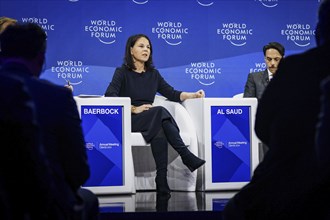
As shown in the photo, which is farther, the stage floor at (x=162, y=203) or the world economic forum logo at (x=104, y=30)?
the world economic forum logo at (x=104, y=30)

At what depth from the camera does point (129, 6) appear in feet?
25.0

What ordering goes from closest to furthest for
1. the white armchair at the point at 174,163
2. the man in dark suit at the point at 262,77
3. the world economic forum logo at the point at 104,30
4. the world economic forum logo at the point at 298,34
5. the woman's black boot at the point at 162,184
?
the woman's black boot at the point at 162,184, the white armchair at the point at 174,163, the man in dark suit at the point at 262,77, the world economic forum logo at the point at 104,30, the world economic forum logo at the point at 298,34

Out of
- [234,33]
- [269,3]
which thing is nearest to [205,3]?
[234,33]

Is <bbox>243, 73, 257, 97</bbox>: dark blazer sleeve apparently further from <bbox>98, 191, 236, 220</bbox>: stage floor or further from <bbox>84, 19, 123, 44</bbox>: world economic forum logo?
<bbox>84, 19, 123, 44</bbox>: world economic forum logo

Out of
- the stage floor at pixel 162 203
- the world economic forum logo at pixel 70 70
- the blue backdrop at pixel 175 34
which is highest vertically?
the blue backdrop at pixel 175 34

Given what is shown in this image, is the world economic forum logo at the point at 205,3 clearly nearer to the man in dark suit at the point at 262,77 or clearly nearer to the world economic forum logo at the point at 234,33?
the world economic forum logo at the point at 234,33

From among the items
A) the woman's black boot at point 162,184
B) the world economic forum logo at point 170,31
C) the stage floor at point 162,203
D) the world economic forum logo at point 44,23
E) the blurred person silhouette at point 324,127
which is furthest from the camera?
the world economic forum logo at point 170,31

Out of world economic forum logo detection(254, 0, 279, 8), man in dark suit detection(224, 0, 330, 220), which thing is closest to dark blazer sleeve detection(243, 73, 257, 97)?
world economic forum logo detection(254, 0, 279, 8)

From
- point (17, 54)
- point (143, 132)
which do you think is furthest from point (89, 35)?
point (17, 54)

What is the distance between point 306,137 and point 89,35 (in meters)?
5.58

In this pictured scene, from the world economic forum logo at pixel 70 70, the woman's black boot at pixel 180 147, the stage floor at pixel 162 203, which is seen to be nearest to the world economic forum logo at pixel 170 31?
the world economic forum logo at pixel 70 70

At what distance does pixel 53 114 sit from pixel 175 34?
5498 millimetres

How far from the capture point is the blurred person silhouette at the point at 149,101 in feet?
18.0

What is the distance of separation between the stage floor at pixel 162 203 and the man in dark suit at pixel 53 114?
155 cm
